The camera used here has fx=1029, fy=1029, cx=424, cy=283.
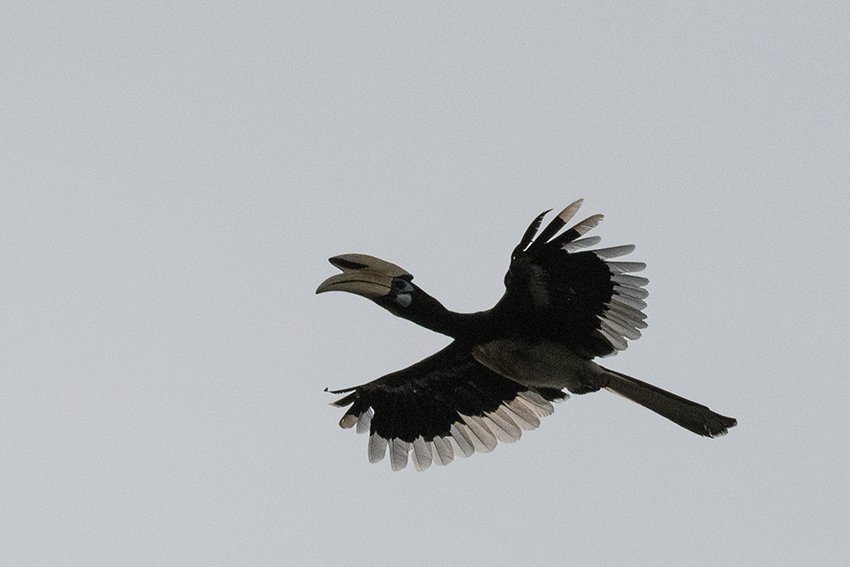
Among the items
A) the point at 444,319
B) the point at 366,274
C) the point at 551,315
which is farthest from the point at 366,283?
the point at 551,315

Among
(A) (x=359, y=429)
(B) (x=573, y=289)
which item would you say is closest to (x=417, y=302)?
(B) (x=573, y=289)

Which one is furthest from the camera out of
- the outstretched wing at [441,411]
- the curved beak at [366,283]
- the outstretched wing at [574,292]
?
the outstretched wing at [441,411]

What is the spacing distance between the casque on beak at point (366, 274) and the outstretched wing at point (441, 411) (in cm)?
84

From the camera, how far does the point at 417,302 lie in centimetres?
571

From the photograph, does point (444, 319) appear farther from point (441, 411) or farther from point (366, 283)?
point (441, 411)

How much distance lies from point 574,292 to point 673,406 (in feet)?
2.90

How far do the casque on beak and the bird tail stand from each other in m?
1.34

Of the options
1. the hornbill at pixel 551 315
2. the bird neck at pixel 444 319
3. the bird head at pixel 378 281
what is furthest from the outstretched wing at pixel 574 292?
the bird head at pixel 378 281

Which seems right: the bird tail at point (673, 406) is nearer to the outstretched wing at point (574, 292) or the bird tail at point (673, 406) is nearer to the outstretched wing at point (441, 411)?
the outstretched wing at point (574, 292)

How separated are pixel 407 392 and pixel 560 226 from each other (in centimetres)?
171

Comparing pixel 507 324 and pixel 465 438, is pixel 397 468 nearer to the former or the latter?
pixel 465 438

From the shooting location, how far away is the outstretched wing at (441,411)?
644 centimetres

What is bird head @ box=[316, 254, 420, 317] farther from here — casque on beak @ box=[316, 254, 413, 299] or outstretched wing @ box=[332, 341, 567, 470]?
outstretched wing @ box=[332, 341, 567, 470]

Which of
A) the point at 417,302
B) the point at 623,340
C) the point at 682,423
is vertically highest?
→ the point at 417,302
